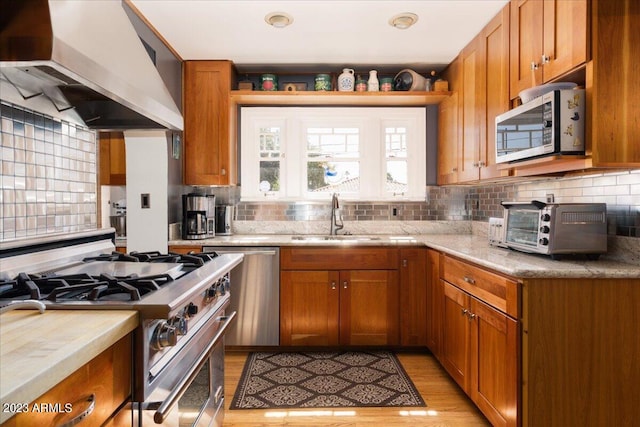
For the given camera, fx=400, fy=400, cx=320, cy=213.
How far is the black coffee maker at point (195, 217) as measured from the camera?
3.16 meters

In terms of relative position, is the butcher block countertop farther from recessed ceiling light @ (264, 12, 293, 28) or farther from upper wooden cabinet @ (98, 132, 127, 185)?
upper wooden cabinet @ (98, 132, 127, 185)

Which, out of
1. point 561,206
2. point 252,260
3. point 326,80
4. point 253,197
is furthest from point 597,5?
point 253,197

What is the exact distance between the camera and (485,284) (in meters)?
A: 1.99

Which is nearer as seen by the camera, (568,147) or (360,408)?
(568,147)

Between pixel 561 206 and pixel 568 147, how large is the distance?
0.29 metres

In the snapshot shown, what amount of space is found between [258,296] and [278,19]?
6.41 ft

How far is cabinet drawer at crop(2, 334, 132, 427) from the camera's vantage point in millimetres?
694

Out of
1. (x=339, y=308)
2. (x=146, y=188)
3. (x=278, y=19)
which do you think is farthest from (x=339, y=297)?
(x=278, y=19)

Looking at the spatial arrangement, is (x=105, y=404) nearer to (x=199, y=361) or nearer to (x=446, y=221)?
(x=199, y=361)

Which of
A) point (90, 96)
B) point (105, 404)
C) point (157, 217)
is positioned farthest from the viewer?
point (157, 217)

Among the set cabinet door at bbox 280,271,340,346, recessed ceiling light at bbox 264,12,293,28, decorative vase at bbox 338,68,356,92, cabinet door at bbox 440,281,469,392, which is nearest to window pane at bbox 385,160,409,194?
decorative vase at bbox 338,68,356,92

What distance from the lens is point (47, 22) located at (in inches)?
42.4

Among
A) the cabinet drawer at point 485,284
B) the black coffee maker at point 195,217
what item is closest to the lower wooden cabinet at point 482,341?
the cabinet drawer at point 485,284

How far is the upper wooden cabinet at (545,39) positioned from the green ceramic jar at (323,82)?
150 cm
